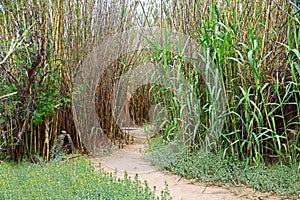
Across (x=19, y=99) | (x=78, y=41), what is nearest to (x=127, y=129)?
(x=78, y=41)

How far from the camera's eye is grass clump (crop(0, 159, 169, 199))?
1.71 m

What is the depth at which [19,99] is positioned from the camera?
2.74 metres

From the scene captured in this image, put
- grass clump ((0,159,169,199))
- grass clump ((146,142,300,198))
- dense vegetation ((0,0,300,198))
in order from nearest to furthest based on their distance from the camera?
grass clump ((0,159,169,199)) < grass clump ((146,142,300,198)) < dense vegetation ((0,0,300,198))

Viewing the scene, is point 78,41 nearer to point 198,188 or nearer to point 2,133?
point 2,133

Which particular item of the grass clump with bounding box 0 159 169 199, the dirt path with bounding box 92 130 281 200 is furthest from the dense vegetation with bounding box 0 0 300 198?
the grass clump with bounding box 0 159 169 199

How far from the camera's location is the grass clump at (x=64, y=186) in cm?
171

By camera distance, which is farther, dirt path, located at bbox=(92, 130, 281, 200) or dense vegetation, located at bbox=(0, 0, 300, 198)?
dense vegetation, located at bbox=(0, 0, 300, 198)

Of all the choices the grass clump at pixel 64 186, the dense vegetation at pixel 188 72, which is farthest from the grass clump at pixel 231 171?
the grass clump at pixel 64 186

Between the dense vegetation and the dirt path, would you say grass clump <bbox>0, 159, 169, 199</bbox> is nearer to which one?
the dirt path

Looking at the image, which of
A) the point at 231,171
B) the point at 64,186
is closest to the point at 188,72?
the point at 231,171

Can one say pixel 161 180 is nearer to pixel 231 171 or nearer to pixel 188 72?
pixel 231 171

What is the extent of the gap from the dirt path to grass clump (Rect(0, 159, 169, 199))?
1.29 ft

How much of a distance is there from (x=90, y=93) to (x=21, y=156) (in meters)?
0.94

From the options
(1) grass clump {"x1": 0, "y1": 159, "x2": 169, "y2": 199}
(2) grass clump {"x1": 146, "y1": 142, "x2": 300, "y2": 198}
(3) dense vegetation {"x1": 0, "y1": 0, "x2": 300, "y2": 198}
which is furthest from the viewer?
(3) dense vegetation {"x1": 0, "y1": 0, "x2": 300, "y2": 198}
